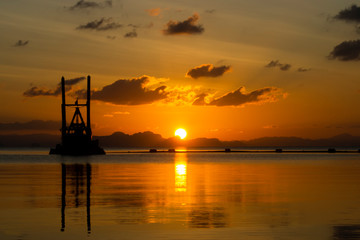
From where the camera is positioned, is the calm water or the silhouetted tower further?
the silhouetted tower

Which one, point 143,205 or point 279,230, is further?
point 143,205

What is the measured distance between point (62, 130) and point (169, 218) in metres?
159

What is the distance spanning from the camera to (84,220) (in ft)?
89.3

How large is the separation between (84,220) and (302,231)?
32.9ft

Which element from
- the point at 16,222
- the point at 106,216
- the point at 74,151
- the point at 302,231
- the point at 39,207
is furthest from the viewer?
the point at 74,151

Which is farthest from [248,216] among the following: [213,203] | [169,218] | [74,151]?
[74,151]

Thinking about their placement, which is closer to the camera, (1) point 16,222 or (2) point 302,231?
(2) point 302,231

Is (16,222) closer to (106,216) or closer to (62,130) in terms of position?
(106,216)

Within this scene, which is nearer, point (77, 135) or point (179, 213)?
point (179, 213)

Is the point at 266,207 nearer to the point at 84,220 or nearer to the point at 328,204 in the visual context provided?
the point at 328,204

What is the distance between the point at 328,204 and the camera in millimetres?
34719

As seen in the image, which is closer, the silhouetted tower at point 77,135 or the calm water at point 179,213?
the calm water at point 179,213

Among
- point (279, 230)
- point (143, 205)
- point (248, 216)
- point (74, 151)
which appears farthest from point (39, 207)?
point (74, 151)

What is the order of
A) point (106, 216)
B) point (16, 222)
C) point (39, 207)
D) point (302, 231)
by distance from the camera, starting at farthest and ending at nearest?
point (39, 207) < point (106, 216) < point (16, 222) < point (302, 231)
